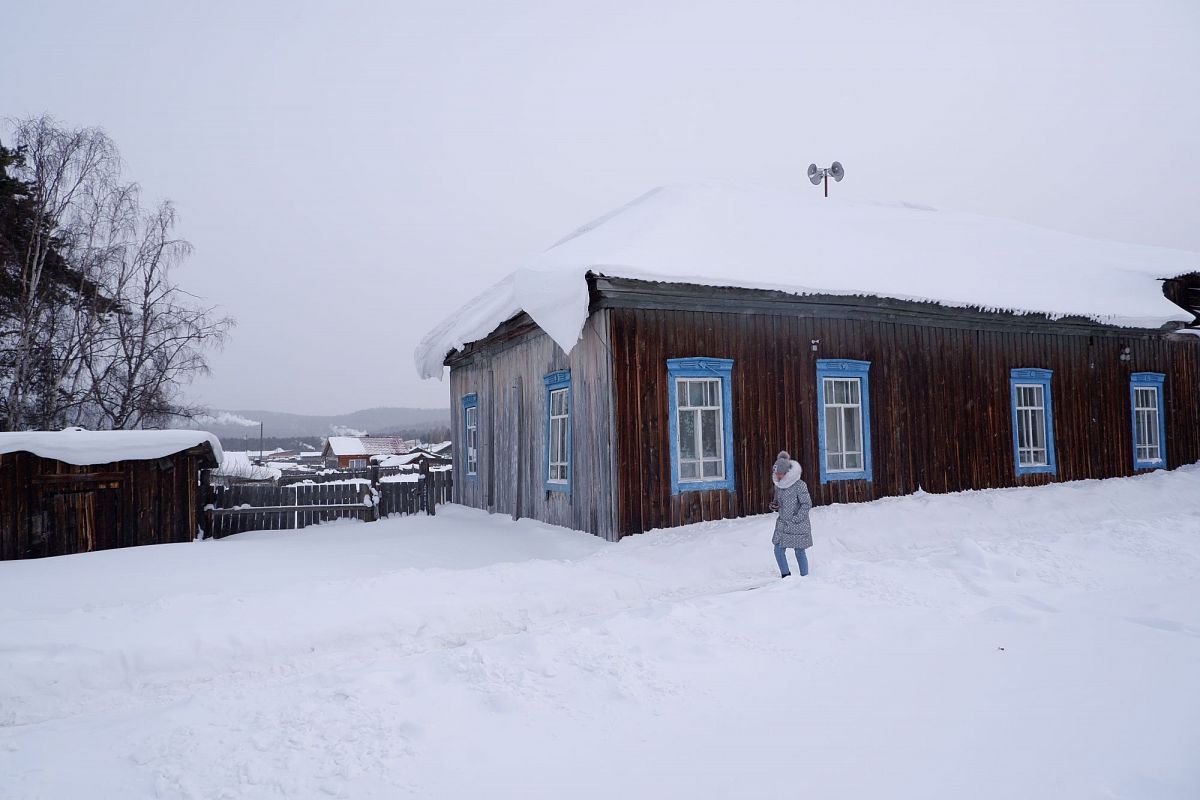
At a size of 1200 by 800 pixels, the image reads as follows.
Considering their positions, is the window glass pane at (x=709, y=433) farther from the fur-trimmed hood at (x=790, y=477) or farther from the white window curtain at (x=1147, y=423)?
the white window curtain at (x=1147, y=423)

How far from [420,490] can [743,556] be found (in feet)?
28.1

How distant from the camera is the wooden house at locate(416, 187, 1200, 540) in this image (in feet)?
31.9

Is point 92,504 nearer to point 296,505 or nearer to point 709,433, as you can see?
point 296,505

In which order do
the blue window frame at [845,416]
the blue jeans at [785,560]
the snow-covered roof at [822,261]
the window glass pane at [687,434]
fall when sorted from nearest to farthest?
the blue jeans at [785,560] < the snow-covered roof at [822,261] < the window glass pane at [687,434] < the blue window frame at [845,416]

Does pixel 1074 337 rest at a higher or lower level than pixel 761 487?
higher

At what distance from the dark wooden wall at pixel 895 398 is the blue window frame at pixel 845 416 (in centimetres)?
17

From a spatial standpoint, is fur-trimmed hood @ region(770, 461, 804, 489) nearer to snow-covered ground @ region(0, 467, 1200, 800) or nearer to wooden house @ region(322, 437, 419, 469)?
snow-covered ground @ region(0, 467, 1200, 800)

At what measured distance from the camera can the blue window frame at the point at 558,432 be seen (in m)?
10.7

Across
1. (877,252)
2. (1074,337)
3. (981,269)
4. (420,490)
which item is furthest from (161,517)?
(1074,337)

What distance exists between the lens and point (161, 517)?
1109cm

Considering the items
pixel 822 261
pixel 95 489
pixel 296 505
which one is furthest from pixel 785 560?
pixel 95 489

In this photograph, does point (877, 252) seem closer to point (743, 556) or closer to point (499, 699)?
point (743, 556)

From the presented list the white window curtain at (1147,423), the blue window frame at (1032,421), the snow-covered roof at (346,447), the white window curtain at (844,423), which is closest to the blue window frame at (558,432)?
the white window curtain at (844,423)

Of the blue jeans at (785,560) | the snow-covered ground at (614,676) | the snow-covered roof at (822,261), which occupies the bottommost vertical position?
the snow-covered ground at (614,676)
